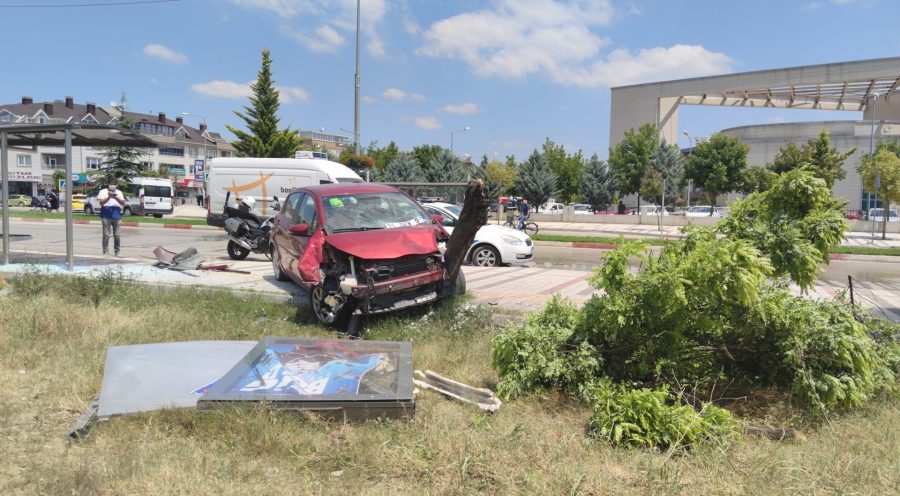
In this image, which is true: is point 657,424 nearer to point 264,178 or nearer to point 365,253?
point 365,253

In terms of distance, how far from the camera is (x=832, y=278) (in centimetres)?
1283

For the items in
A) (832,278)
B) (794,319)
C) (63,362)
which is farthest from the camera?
(832,278)

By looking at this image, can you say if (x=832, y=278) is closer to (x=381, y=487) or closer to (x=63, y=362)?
(x=381, y=487)

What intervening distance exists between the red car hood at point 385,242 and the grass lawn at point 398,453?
76.0 inches

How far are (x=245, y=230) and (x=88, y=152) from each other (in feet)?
248

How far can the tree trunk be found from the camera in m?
6.48

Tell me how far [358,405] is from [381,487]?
0.95m

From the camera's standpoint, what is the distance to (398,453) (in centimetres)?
363

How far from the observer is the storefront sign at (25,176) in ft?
229

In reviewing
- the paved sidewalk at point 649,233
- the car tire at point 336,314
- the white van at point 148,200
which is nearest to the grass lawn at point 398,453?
the car tire at point 336,314

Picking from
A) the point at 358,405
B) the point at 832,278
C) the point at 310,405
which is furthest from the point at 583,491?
the point at 832,278

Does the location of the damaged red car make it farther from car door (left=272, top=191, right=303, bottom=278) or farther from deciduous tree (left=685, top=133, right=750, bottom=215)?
deciduous tree (left=685, top=133, right=750, bottom=215)

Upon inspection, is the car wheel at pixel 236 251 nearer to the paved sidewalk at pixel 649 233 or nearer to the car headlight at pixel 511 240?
the car headlight at pixel 511 240

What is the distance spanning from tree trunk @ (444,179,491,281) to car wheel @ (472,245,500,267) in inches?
234
